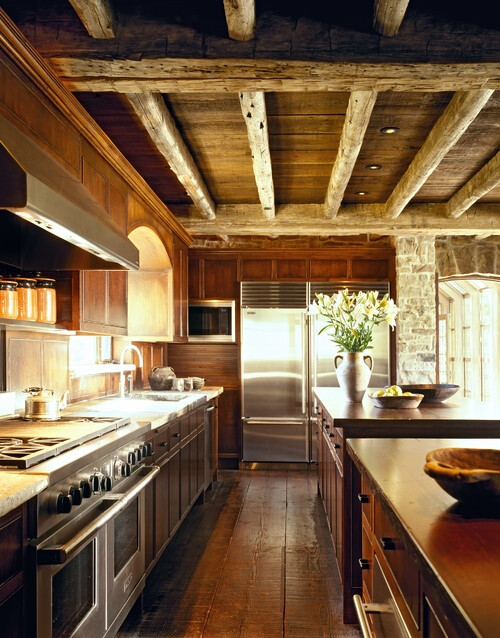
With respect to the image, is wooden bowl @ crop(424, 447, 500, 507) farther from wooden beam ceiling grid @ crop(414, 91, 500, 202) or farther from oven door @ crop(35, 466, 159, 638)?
wooden beam ceiling grid @ crop(414, 91, 500, 202)

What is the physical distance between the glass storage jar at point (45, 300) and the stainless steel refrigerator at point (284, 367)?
391 cm

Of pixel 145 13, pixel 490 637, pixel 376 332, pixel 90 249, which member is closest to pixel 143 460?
pixel 90 249

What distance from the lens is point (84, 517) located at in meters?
2.22

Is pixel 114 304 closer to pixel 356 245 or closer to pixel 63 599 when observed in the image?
pixel 63 599

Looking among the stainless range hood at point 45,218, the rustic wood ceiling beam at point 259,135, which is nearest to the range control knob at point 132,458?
the stainless range hood at point 45,218

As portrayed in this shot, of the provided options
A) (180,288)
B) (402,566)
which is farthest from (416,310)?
(402,566)

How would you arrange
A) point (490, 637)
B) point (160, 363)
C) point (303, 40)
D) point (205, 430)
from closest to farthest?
point (490, 637)
point (303, 40)
point (205, 430)
point (160, 363)

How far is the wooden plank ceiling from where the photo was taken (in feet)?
8.52

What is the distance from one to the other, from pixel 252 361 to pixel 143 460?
383cm

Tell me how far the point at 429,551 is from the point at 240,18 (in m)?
2.09

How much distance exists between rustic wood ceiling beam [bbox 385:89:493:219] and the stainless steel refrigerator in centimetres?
223

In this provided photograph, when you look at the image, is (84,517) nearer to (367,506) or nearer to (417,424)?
(367,506)

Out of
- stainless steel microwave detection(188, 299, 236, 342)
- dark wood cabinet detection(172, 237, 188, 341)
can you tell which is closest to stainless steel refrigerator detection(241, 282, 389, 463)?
stainless steel microwave detection(188, 299, 236, 342)

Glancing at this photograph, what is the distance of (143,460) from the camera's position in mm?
3201
